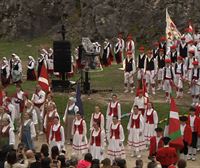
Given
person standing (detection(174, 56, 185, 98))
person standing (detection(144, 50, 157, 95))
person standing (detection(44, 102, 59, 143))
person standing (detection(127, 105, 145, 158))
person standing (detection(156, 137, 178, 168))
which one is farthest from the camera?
person standing (detection(144, 50, 157, 95))

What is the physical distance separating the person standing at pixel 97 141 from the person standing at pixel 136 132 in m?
1.32

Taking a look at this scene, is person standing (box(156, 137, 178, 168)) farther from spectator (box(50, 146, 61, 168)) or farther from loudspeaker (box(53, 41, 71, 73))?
loudspeaker (box(53, 41, 71, 73))

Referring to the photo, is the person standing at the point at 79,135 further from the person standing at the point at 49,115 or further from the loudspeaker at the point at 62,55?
the loudspeaker at the point at 62,55

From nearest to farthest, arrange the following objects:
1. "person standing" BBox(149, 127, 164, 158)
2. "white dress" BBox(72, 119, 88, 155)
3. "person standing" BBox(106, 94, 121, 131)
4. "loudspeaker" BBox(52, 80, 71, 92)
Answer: "person standing" BBox(149, 127, 164, 158) < "white dress" BBox(72, 119, 88, 155) < "person standing" BBox(106, 94, 121, 131) < "loudspeaker" BBox(52, 80, 71, 92)

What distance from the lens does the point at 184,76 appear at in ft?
86.2

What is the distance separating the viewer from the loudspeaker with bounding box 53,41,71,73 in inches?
1057

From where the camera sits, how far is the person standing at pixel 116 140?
19.0 meters

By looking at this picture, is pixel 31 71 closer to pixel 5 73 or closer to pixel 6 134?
pixel 5 73

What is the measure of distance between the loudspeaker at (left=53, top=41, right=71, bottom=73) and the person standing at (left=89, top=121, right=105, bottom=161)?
8252mm

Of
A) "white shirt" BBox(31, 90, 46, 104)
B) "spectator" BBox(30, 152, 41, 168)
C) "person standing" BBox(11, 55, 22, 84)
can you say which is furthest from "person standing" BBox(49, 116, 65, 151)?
"person standing" BBox(11, 55, 22, 84)

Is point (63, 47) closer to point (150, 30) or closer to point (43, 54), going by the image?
point (43, 54)

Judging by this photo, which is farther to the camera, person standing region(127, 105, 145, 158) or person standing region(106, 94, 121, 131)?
person standing region(106, 94, 121, 131)

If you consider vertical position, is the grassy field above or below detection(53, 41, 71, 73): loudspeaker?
below

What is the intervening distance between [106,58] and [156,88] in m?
6.14
